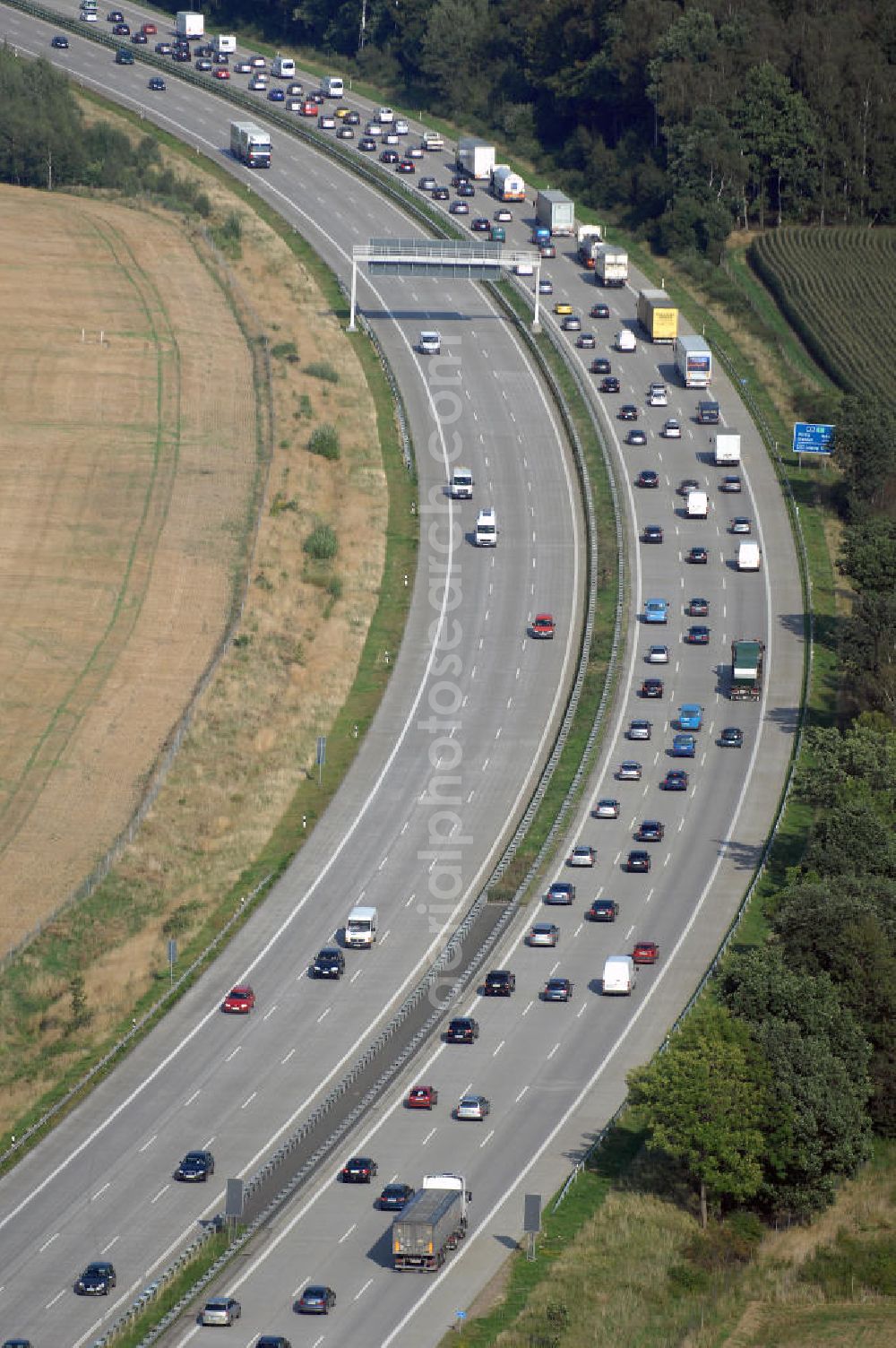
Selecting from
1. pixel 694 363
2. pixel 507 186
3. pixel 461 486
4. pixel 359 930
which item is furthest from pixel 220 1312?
pixel 507 186

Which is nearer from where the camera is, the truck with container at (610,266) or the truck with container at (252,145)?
the truck with container at (610,266)

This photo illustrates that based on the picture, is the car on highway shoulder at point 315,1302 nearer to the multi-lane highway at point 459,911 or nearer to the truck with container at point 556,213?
the multi-lane highway at point 459,911

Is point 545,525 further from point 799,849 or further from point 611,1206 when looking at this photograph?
point 611,1206

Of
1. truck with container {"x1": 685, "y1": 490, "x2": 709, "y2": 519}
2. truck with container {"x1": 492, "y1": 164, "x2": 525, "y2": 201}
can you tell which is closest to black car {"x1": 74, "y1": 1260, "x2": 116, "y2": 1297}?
truck with container {"x1": 685, "y1": 490, "x2": 709, "y2": 519}

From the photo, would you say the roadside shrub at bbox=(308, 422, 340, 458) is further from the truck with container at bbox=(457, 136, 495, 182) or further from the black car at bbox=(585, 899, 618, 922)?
the truck with container at bbox=(457, 136, 495, 182)

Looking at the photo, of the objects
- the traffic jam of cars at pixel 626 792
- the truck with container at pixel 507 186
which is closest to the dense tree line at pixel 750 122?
the truck with container at pixel 507 186

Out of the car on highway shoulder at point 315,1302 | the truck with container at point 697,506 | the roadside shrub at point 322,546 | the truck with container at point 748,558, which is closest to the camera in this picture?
the car on highway shoulder at point 315,1302

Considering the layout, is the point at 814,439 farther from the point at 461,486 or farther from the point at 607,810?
the point at 607,810
